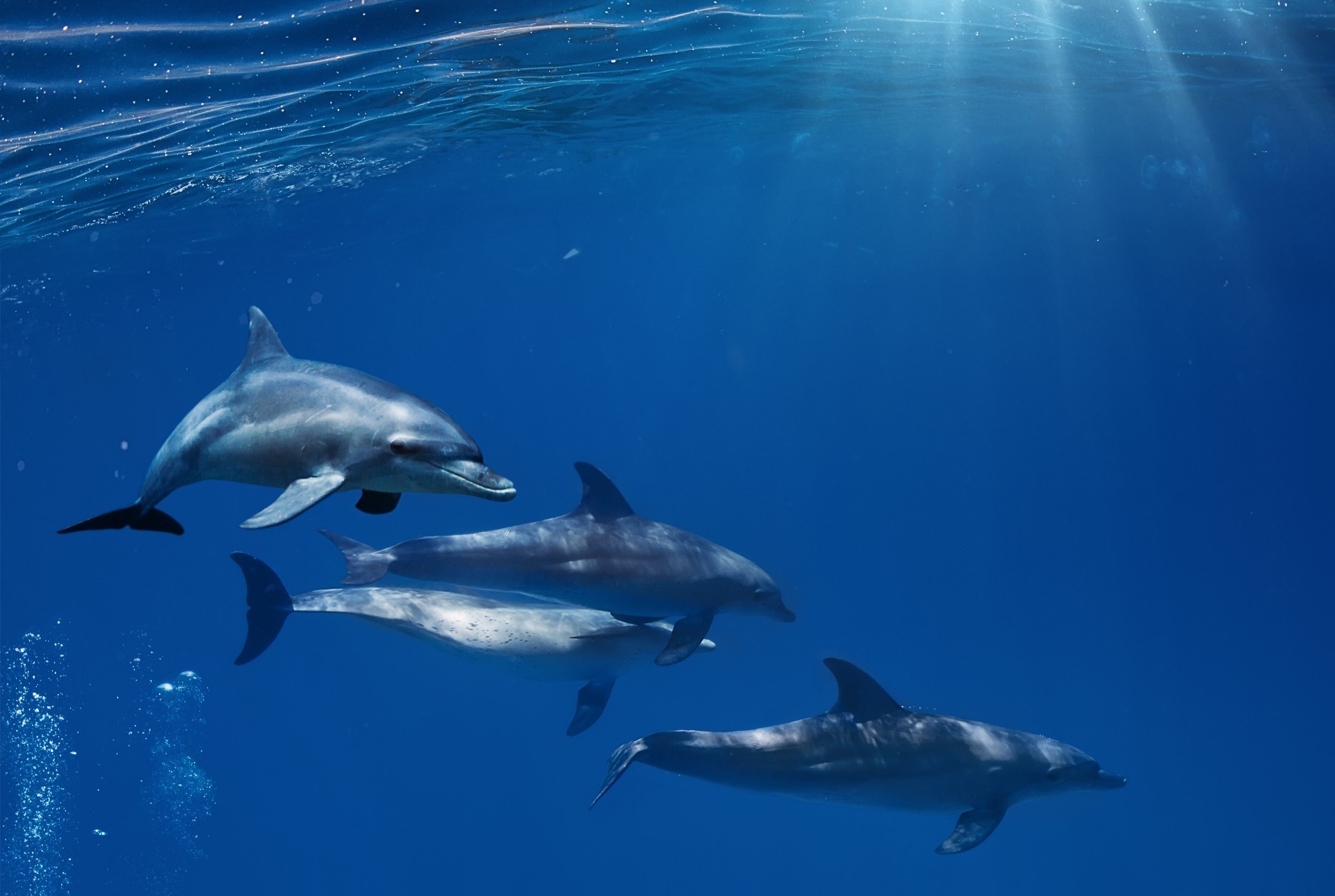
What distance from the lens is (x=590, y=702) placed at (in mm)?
11586

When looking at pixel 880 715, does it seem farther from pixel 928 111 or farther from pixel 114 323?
pixel 114 323

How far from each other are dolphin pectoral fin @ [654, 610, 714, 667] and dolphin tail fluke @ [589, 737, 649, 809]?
0.97 m

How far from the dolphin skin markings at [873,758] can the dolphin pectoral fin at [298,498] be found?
5.31 m

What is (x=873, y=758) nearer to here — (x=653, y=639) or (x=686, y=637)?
(x=686, y=637)

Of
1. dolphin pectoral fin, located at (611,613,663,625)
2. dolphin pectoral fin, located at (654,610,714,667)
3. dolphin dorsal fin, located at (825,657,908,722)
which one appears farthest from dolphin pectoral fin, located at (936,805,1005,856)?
dolphin pectoral fin, located at (611,613,663,625)

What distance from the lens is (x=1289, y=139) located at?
3095 centimetres

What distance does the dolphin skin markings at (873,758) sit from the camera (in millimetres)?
8547

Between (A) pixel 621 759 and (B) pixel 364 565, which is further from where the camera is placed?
(B) pixel 364 565

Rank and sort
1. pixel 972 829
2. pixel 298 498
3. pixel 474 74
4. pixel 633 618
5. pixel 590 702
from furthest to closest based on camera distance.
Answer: pixel 474 74
pixel 590 702
pixel 633 618
pixel 972 829
pixel 298 498

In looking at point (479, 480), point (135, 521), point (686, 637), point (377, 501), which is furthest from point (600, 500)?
point (479, 480)

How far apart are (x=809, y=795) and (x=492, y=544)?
12.6 ft

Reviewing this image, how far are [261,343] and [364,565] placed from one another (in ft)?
12.7

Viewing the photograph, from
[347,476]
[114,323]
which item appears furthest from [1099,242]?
[347,476]

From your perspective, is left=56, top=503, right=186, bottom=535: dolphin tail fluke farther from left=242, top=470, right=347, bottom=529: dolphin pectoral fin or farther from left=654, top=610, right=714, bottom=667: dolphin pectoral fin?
left=654, top=610, right=714, bottom=667: dolphin pectoral fin
